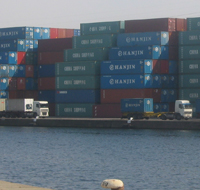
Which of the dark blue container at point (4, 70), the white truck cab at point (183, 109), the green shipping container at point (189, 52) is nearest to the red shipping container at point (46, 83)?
the dark blue container at point (4, 70)

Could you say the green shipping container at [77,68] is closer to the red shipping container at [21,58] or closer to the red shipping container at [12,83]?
the red shipping container at [12,83]

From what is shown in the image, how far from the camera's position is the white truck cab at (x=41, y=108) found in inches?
3255

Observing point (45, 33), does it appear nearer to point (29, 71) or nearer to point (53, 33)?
point (53, 33)

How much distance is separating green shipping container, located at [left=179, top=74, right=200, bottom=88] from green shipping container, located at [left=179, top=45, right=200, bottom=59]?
2717mm

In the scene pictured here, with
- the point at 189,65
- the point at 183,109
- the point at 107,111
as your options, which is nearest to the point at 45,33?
the point at 107,111

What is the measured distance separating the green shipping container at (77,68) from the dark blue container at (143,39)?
16.5ft

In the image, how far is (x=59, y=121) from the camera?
76.7 m

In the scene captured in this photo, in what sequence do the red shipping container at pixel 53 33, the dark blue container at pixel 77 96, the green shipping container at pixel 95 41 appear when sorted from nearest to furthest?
the dark blue container at pixel 77 96
the green shipping container at pixel 95 41
the red shipping container at pixel 53 33

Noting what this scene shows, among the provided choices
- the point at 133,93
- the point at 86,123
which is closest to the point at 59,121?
the point at 86,123

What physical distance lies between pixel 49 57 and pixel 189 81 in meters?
25.9

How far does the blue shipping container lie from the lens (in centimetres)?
7881

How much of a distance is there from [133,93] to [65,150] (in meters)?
28.8

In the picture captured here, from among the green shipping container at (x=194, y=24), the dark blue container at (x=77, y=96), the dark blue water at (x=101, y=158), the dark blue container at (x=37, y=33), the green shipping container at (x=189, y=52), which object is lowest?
the dark blue water at (x=101, y=158)

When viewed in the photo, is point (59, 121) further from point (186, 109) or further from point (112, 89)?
point (186, 109)
